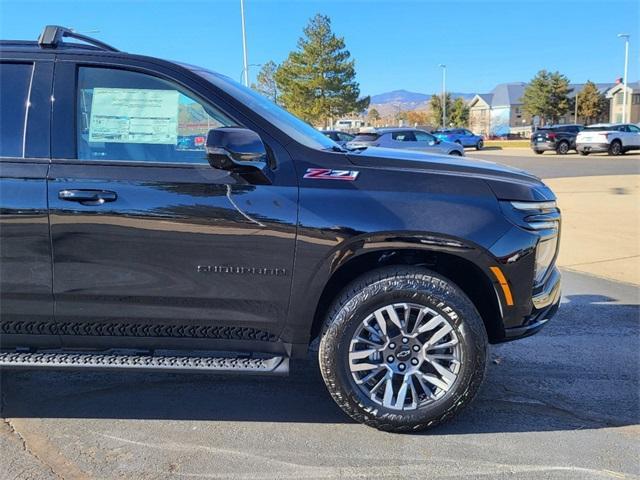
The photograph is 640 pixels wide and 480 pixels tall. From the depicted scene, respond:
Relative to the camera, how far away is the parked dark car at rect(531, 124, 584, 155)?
107 feet

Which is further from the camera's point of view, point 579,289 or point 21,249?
point 579,289

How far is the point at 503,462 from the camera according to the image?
9.77 ft

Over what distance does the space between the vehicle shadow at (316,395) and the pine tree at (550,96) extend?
72.1 metres

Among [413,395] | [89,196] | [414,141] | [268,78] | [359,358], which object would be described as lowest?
[413,395]

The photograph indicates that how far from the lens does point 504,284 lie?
3.13 m

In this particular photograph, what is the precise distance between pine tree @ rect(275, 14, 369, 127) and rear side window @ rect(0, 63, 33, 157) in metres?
42.0

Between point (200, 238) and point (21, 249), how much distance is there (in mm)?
960

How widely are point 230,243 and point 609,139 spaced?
3085 cm

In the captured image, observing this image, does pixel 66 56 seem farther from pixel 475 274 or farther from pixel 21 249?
pixel 475 274

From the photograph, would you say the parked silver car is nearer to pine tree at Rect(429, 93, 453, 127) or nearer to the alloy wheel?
the alloy wheel

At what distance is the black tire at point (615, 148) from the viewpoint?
29672mm

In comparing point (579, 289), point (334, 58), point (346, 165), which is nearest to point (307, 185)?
point (346, 165)

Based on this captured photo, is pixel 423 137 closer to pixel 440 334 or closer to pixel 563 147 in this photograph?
pixel 563 147

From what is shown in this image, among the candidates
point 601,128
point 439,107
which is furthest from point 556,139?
point 439,107
